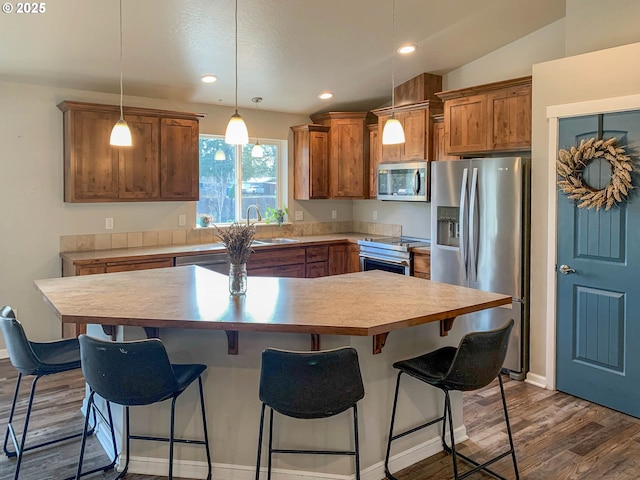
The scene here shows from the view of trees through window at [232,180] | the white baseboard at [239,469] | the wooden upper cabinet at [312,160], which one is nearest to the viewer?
the white baseboard at [239,469]

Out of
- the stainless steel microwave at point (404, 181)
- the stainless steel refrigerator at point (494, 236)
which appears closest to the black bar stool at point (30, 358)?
the stainless steel refrigerator at point (494, 236)

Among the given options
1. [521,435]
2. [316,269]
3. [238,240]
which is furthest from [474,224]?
[238,240]

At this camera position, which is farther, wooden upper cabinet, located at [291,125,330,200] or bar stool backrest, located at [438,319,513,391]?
wooden upper cabinet, located at [291,125,330,200]

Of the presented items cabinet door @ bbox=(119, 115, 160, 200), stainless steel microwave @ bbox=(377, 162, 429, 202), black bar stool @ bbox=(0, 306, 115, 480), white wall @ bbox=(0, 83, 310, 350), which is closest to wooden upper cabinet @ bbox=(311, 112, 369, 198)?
stainless steel microwave @ bbox=(377, 162, 429, 202)

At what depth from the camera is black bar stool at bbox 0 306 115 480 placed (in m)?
2.46

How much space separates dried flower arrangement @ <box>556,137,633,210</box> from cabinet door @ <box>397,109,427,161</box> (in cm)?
171

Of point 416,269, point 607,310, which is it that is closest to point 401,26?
point 416,269

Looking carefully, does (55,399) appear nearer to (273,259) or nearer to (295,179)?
(273,259)

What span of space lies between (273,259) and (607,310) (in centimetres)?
310

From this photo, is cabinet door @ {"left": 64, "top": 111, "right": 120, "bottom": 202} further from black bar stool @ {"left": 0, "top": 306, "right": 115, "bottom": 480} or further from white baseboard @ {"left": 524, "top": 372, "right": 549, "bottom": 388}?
white baseboard @ {"left": 524, "top": 372, "right": 549, "bottom": 388}

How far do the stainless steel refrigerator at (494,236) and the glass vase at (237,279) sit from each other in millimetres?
2162

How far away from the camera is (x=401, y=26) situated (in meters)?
4.16

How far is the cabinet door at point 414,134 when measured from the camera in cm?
514

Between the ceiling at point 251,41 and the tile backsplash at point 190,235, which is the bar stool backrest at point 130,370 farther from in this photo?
the tile backsplash at point 190,235
